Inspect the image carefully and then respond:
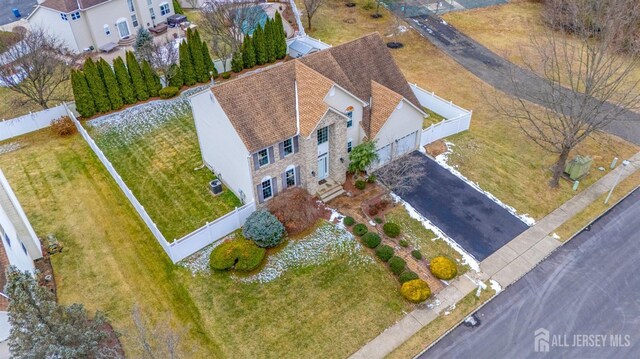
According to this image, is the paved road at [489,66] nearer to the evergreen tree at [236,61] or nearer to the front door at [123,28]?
the evergreen tree at [236,61]

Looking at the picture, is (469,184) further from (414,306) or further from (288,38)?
(288,38)

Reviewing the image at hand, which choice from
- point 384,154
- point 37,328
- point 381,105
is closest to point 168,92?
point 381,105

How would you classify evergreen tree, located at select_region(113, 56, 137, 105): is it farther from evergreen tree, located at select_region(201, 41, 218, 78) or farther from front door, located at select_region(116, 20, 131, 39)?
front door, located at select_region(116, 20, 131, 39)

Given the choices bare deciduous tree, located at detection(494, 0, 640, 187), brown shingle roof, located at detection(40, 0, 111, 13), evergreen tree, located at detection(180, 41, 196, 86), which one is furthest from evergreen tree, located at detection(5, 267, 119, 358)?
brown shingle roof, located at detection(40, 0, 111, 13)

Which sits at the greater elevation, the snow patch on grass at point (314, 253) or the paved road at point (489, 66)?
the paved road at point (489, 66)

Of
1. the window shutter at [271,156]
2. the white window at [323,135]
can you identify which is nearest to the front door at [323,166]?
the white window at [323,135]

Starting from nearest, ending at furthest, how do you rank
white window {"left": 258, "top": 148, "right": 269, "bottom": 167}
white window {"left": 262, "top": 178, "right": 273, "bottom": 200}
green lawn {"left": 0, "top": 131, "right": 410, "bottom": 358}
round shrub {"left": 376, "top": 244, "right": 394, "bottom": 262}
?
green lawn {"left": 0, "top": 131, "right": 410, "bottom": 358}
round shrub {"left": 376, "top": 244, "right": 394, "bottom": 262}
white window {"left": 258, "top": 148, "right": 269, "bottom": 167}
white window {"left": 262, "top": 178, "right": 273, "bottom": 200}

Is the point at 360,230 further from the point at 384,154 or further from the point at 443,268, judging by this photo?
the point at 384,154

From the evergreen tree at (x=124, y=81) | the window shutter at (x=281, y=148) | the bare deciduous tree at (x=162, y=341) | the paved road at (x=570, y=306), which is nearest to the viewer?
the bare deciduous tree at (x=162, y=341)
